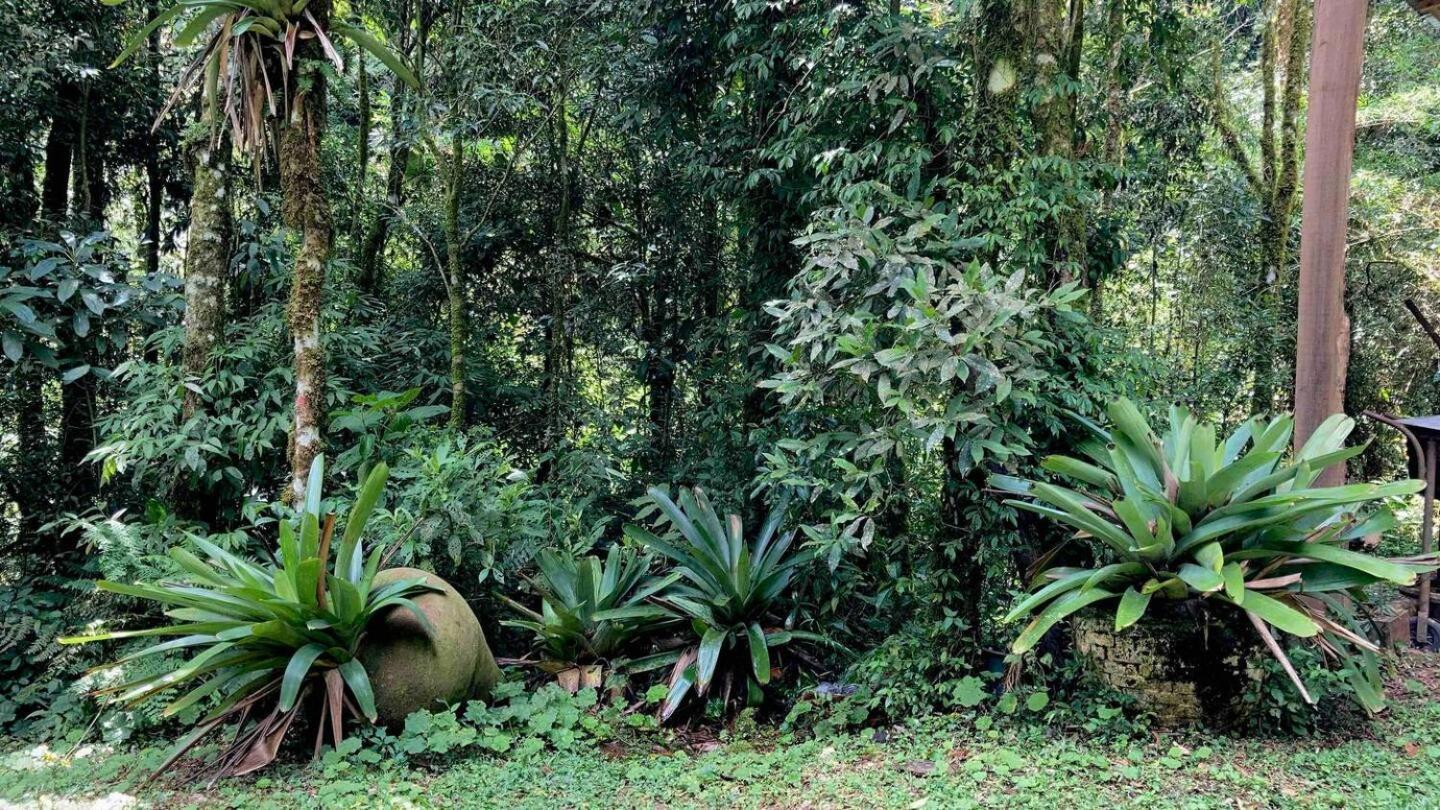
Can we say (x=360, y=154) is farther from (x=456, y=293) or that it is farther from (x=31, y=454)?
(x=31, y=454)

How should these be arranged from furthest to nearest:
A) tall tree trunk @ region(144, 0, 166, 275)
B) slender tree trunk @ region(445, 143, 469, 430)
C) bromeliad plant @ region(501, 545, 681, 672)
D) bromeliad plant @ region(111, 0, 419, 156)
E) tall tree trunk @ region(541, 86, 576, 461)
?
tall tree trunk @ region(541, 86, 576, 461)
tall tree trunk @ region(144, 0, 166, 275)
slender tree trunk @ region(445, 143, 469, 430)
bromeliad plant @ region(501, 545, 681, 672)
bromeliad plant @ region(111, 0, 419, 156)

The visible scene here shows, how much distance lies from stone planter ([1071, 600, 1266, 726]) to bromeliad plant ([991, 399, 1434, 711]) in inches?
2.8

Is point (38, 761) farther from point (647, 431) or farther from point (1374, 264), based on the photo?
point (1374, 264)

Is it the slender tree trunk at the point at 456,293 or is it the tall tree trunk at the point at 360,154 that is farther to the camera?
the tall tree trunk at the point at 360,154

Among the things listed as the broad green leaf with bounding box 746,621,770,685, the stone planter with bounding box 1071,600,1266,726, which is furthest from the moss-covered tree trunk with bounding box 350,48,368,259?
the stone planter with bounding box 1071,600,1266,726

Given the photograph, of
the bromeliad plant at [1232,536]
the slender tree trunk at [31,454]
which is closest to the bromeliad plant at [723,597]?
the bromeliad plant at [1232,536]

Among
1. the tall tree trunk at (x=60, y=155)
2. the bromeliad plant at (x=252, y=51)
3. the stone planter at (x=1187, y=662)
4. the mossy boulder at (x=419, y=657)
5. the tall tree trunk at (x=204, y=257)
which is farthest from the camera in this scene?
the tall tree trunk at (x=60, y=155)

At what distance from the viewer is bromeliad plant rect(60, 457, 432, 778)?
3.10 metres

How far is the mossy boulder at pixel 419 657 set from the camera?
335 cm

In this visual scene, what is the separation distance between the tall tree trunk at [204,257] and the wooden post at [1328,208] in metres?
5.30

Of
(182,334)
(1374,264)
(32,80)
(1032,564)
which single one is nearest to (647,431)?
(182,334)

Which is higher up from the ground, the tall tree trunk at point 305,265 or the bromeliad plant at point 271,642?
the tall tree trunk at point 305,265

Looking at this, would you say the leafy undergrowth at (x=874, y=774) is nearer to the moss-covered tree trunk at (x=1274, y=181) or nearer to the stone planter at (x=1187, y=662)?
the stone planter at (x=1187, y=662)

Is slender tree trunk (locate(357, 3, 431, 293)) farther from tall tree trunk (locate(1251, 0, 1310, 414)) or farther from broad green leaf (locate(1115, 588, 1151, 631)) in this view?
tall tree trunk (locate(1251, 0, 1310, 414))
